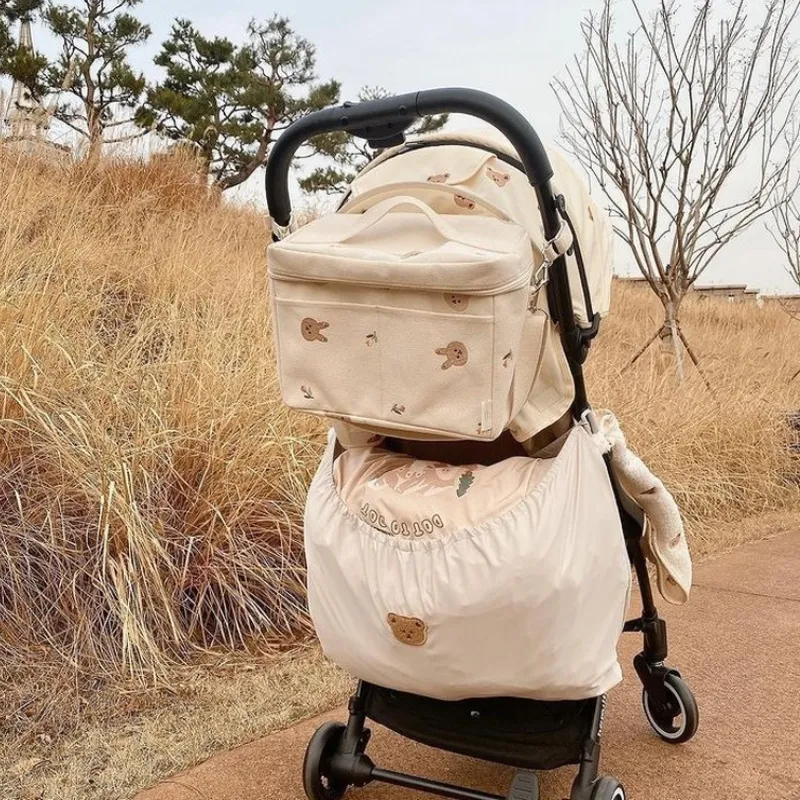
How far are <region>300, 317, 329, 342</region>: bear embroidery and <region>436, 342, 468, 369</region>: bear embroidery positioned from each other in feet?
0.90

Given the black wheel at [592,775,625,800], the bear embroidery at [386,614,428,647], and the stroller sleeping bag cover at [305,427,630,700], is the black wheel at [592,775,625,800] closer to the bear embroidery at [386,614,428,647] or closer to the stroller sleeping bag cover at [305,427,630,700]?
the stroller sleeping bag cover at [305,427,630,700]

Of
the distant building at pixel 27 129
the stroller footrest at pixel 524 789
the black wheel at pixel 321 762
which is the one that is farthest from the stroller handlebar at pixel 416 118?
the distant building at pixel 27 129

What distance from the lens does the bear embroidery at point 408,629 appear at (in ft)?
5.82

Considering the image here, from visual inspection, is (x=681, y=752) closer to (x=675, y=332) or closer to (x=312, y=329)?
(x=312, y=329)

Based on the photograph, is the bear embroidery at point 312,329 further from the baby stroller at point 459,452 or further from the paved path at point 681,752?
the paved path at point 681,752

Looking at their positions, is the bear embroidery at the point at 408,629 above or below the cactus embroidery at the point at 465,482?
below

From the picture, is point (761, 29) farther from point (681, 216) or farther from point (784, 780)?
point (784, 780)

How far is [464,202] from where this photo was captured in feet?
6.45

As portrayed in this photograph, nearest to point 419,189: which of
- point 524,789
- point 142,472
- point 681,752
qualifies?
point 524,789

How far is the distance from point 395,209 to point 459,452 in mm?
614

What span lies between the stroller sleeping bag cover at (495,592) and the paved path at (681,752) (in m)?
0.68

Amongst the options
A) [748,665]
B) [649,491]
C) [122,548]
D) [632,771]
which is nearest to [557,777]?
[632,771]

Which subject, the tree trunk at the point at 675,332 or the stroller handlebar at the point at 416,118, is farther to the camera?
the tree trunk at the point at 675,332

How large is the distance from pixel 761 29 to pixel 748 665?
6.24 meters
